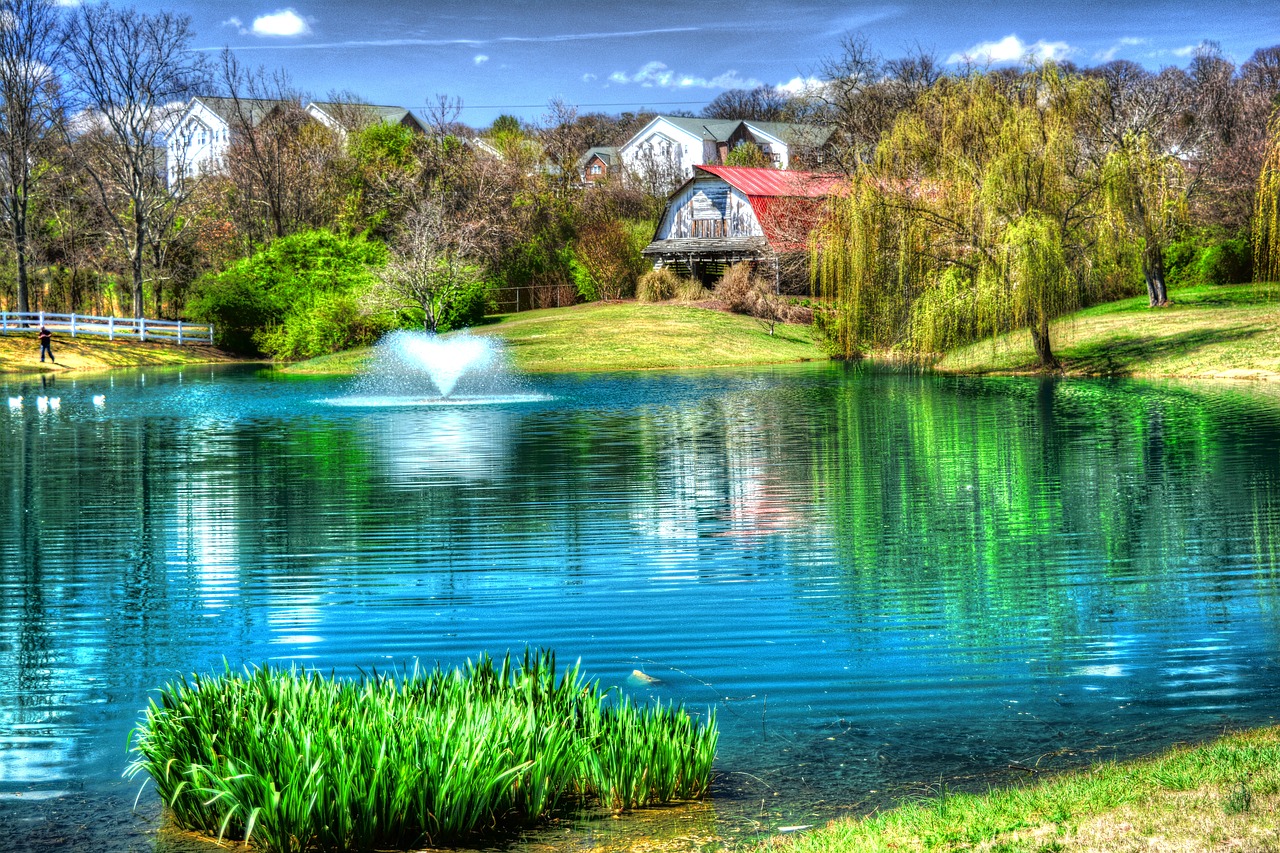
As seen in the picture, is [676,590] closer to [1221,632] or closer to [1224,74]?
[1221,632]

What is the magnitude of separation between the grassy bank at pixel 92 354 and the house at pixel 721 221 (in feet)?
89.7

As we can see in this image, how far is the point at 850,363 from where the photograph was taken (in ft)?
171

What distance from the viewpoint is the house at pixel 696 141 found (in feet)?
339

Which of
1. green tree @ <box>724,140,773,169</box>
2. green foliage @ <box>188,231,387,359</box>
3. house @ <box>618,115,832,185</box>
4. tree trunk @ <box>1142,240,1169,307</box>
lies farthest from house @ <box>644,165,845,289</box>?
house @ <box>618,115,832,185</box>

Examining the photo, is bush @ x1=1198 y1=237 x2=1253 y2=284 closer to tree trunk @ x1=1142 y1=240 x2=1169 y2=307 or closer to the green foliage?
tree trunk @ x1=1142 y1=240 x2=1169 y2=307

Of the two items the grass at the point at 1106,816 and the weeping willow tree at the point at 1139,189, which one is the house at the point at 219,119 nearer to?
the weeping willow tree at the point at 1139,189

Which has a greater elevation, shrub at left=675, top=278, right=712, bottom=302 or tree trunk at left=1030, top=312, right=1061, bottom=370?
shrub at left=675, top=278, right=712, bottom=302

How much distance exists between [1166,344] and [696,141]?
68.6 metres

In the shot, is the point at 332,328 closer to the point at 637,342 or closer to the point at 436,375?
the point at 637,342

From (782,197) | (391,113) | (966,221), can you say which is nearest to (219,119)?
(391,113)

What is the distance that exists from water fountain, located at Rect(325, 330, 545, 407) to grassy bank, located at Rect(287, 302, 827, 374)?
4.75 feet

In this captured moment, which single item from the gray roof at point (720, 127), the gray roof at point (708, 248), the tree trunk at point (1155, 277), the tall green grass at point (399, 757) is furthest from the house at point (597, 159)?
the tall green grass at point (399, 757)

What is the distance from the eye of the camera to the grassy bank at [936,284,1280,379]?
38.8 metres

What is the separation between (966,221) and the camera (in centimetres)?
3853
